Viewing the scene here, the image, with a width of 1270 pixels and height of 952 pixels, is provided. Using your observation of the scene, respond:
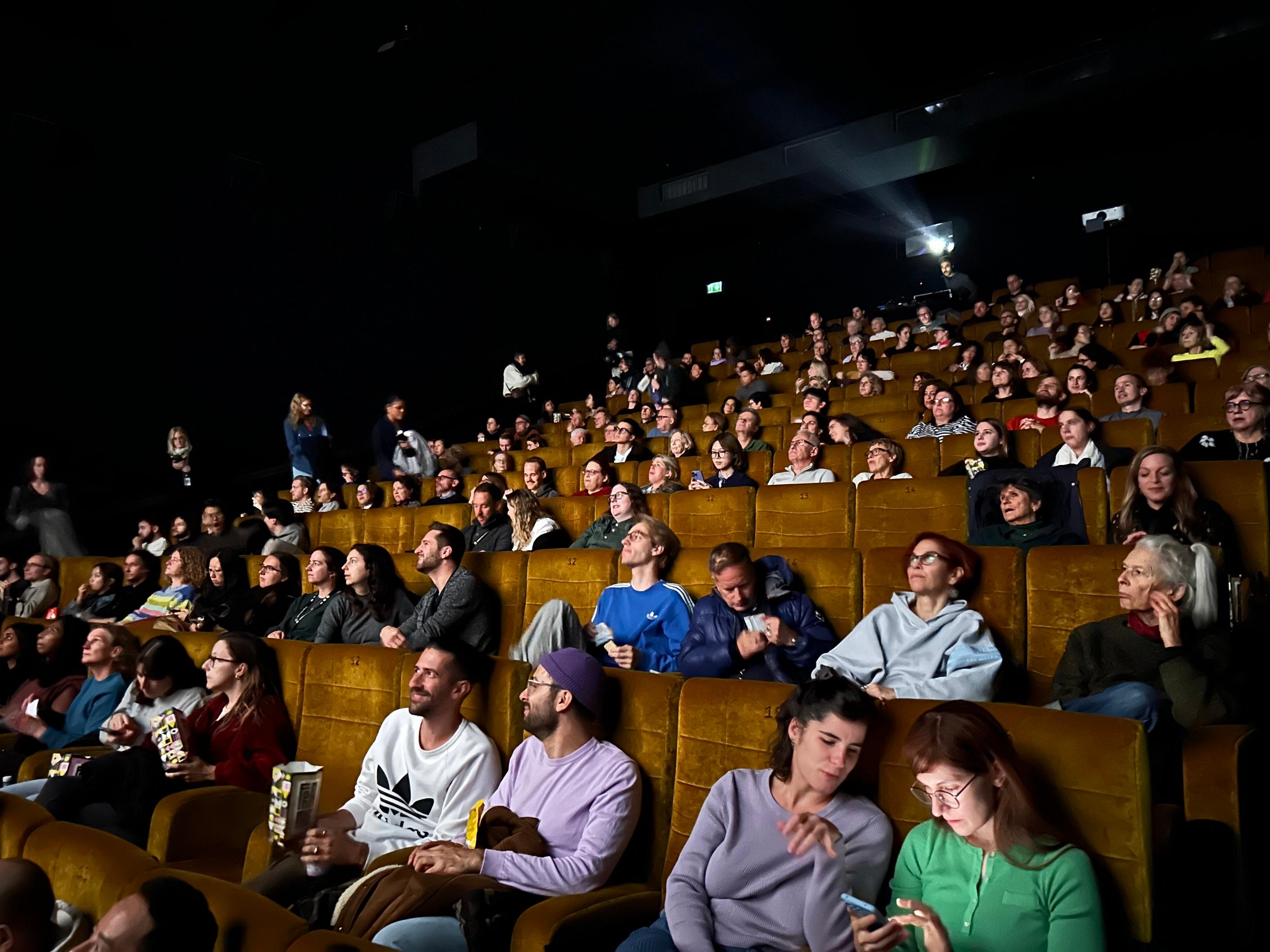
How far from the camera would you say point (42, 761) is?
6.19ft

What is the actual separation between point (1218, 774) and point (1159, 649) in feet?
1.07

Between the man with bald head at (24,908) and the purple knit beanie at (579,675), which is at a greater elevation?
the purple knit beanie at (579,675)

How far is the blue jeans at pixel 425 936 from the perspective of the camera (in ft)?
3.62

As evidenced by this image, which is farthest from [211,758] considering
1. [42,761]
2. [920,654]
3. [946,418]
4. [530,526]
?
[946,418]

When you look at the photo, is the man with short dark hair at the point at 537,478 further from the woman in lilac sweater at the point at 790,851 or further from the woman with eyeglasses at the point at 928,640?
the woman in lilac sweater at the point at 790,851

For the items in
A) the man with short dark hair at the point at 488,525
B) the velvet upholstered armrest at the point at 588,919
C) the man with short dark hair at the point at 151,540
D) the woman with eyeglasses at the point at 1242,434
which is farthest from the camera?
the man with short dark hair at the point at 151,540

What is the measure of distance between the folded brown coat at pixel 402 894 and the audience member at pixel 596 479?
201 cm

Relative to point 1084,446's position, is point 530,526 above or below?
below

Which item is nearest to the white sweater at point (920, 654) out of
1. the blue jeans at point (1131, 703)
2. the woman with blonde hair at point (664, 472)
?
the blue jeans at point (1131, 703)

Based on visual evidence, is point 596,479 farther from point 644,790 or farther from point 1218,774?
point 1218,774

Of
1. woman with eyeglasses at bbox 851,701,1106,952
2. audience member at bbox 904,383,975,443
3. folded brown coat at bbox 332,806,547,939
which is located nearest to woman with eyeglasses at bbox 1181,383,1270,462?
audience member at bbox 904,383,975,443

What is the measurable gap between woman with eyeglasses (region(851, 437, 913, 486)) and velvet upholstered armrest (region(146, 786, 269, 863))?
180 centimetres

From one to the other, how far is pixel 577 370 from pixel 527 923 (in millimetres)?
6335

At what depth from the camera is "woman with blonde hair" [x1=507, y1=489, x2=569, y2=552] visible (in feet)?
9.21
